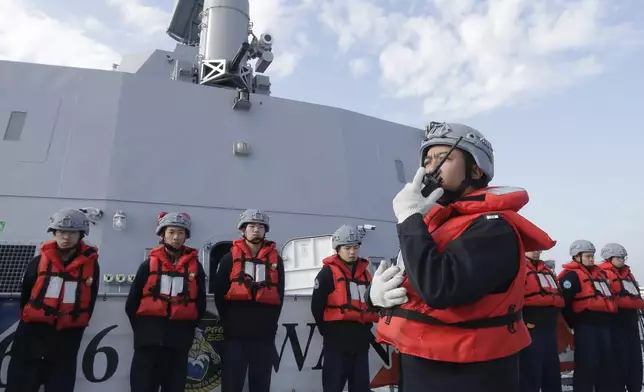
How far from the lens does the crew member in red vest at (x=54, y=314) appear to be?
10.2 ft

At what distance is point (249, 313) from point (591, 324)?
12.2ft

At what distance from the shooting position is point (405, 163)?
8.49 metres

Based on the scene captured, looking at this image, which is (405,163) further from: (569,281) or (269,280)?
(269,280)

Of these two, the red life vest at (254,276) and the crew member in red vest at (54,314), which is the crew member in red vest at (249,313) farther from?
the crew member in red vest at (54,314)

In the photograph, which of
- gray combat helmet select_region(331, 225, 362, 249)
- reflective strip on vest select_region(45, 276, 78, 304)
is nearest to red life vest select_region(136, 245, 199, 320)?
reflective strip on vest select_region(45, 276, 78, 304)

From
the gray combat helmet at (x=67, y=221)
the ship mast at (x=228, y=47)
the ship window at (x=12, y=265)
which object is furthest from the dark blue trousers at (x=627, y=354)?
the ship window at (x=12, y=265)

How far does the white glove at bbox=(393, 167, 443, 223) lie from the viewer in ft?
5.05

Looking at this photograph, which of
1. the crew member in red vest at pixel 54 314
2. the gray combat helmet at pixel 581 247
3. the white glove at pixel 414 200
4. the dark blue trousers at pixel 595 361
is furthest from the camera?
the gray combat helmet at pixel 581 247

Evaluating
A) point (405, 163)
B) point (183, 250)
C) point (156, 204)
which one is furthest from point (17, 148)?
point (405, 163)

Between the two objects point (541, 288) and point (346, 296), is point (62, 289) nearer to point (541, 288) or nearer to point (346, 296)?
point (346, 296)

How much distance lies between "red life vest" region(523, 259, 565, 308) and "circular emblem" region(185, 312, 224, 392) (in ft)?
9.72

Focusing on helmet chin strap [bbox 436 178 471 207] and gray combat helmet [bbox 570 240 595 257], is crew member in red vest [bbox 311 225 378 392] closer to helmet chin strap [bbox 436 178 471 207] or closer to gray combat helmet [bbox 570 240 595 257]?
helmet chin strap [bbox 436 178 471 207]

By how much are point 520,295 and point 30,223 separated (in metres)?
6.07

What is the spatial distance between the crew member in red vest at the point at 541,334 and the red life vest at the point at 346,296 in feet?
5.63
